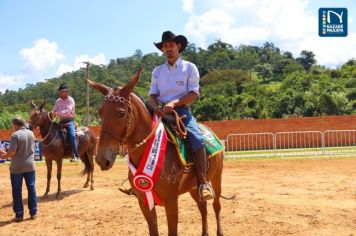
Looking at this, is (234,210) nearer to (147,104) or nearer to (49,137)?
(147,104)

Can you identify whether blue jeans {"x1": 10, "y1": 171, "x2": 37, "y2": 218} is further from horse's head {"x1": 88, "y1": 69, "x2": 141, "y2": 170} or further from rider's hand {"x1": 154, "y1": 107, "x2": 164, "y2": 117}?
horse's head {"x1": 88, "y1": 69, "x2": 141, "y2": 170}

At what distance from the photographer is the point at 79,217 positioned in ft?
31.5

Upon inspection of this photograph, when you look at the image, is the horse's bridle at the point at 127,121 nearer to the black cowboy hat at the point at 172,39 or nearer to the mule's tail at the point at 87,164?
the black cowboy hat at the point at 172,39

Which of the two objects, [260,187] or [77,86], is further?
[77,86]

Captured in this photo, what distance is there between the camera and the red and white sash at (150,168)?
5.13 metres

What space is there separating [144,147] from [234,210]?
472 centimetres

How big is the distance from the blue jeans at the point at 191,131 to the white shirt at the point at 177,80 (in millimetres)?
222

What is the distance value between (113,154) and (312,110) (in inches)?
1644

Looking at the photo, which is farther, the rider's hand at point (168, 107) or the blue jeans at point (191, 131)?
the blue jeans at point (191, 131)

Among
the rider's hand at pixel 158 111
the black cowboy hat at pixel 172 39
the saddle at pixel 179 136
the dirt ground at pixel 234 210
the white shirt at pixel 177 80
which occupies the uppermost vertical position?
the black cowboy hat at pixel 172 39

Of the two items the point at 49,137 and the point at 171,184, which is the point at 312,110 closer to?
the point at 49,137

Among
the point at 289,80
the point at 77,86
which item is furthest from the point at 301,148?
the point at 77,86

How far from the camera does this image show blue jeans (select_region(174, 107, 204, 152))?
5.74m

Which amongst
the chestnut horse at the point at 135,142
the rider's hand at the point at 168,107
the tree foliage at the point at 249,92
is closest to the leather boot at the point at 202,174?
the chestnut horse at the point at 135,142
